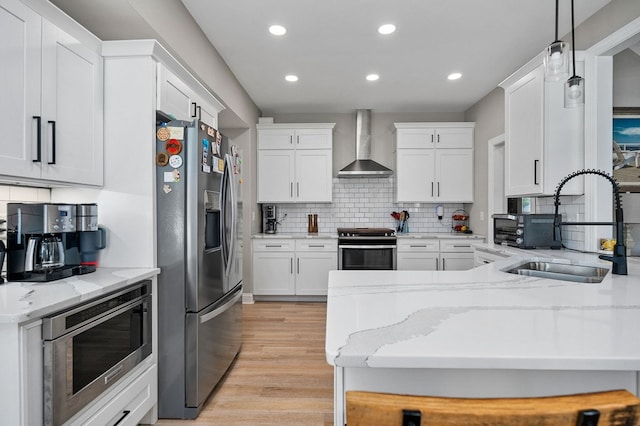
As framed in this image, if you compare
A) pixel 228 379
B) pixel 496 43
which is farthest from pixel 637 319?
pixel 496 43

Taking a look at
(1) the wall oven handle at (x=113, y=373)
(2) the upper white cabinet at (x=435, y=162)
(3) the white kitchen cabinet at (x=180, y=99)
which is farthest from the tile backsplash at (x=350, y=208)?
(1) the wall oven handle at (x=113, y=373)

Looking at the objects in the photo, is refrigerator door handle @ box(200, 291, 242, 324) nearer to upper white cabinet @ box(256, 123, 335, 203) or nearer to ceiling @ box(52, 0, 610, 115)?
ceiling @ box(52, 0, 610, 115)

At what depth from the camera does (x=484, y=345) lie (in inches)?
31.6

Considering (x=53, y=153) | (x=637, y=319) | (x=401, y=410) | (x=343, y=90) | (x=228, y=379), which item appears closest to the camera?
(x=401, y=410)

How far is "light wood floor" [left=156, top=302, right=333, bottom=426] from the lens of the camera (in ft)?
6.80

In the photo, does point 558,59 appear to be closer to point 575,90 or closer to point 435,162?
point 575,90

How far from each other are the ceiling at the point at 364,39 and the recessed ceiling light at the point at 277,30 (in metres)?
0.05

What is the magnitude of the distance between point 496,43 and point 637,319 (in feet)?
9.36

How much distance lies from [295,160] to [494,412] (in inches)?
176

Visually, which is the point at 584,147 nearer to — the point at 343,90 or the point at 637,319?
the point at 637,319

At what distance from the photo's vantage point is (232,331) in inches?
106

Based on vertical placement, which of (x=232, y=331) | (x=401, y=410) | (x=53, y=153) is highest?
(x=53, y=153)

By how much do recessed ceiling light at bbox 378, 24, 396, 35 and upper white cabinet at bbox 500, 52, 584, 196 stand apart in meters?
1.18

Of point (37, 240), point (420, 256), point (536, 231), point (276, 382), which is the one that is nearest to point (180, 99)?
point (37, 240)
